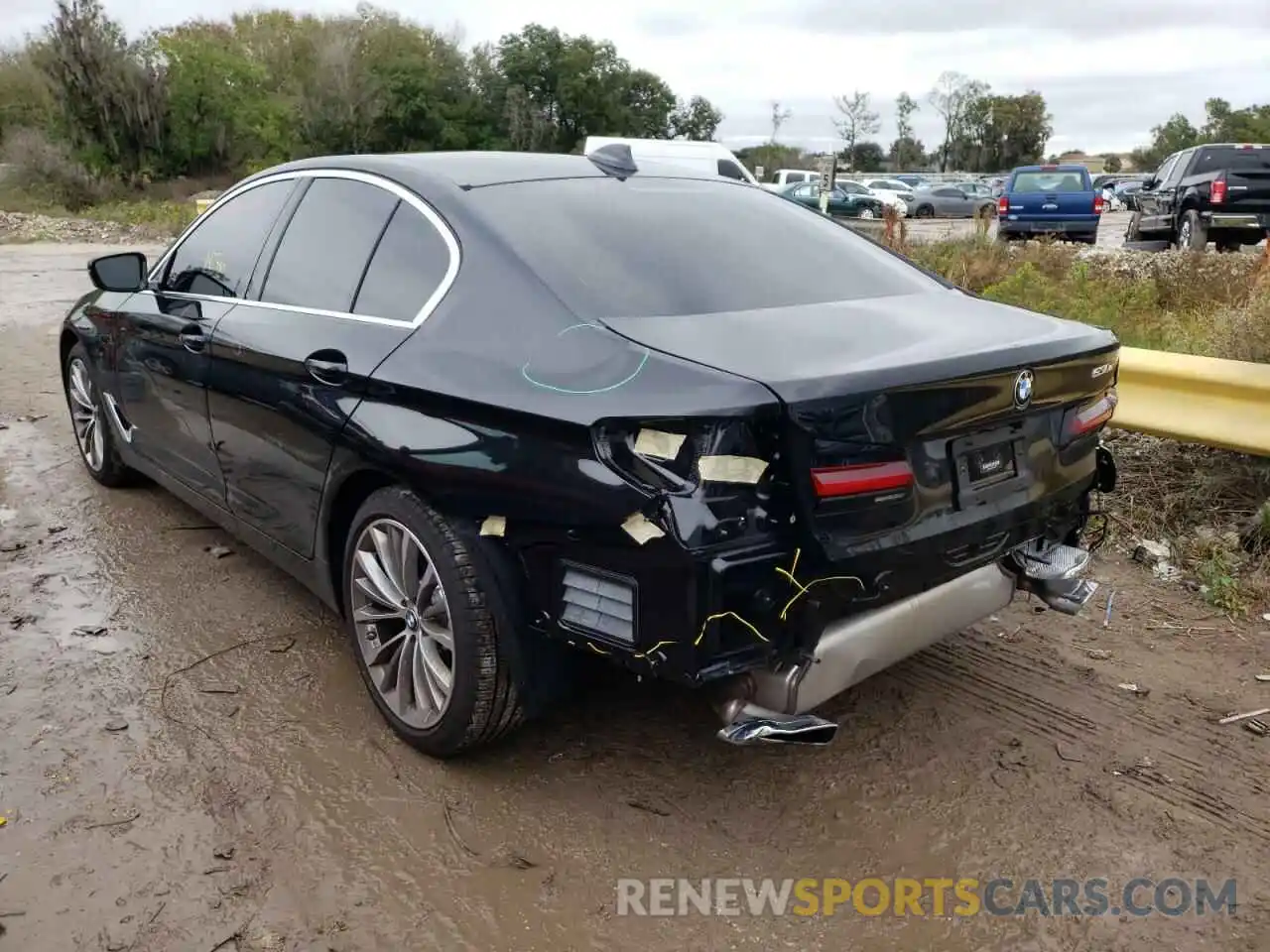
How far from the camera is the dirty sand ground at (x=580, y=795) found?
8.14 ft

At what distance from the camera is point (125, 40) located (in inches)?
1575

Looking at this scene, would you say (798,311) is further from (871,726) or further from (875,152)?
(875,152)

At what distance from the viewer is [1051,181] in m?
18.9

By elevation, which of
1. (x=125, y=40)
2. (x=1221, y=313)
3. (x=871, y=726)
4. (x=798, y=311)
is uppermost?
(x=125, y=40)

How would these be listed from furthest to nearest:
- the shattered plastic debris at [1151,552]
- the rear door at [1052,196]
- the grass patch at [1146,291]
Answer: the rear door at [1052,196] < the grass patch at [1146,291] < the shattered plastic debris at [1151,552]

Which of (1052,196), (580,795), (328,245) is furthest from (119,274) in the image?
(1052,196)

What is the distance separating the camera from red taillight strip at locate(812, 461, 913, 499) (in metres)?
2.39

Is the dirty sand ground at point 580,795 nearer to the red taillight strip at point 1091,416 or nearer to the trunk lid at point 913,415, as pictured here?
the trunk lid at point 913,415

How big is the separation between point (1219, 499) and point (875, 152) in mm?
84170

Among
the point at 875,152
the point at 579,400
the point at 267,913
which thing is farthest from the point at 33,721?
the point at 875,152

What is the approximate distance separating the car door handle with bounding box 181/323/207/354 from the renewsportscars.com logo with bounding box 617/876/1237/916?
2.47 metres

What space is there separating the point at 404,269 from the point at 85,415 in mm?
3200

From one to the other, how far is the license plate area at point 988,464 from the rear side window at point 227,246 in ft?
8.40

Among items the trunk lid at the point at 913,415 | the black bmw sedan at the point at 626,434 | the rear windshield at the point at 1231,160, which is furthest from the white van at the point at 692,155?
the trunk lid at the point at 913,415
